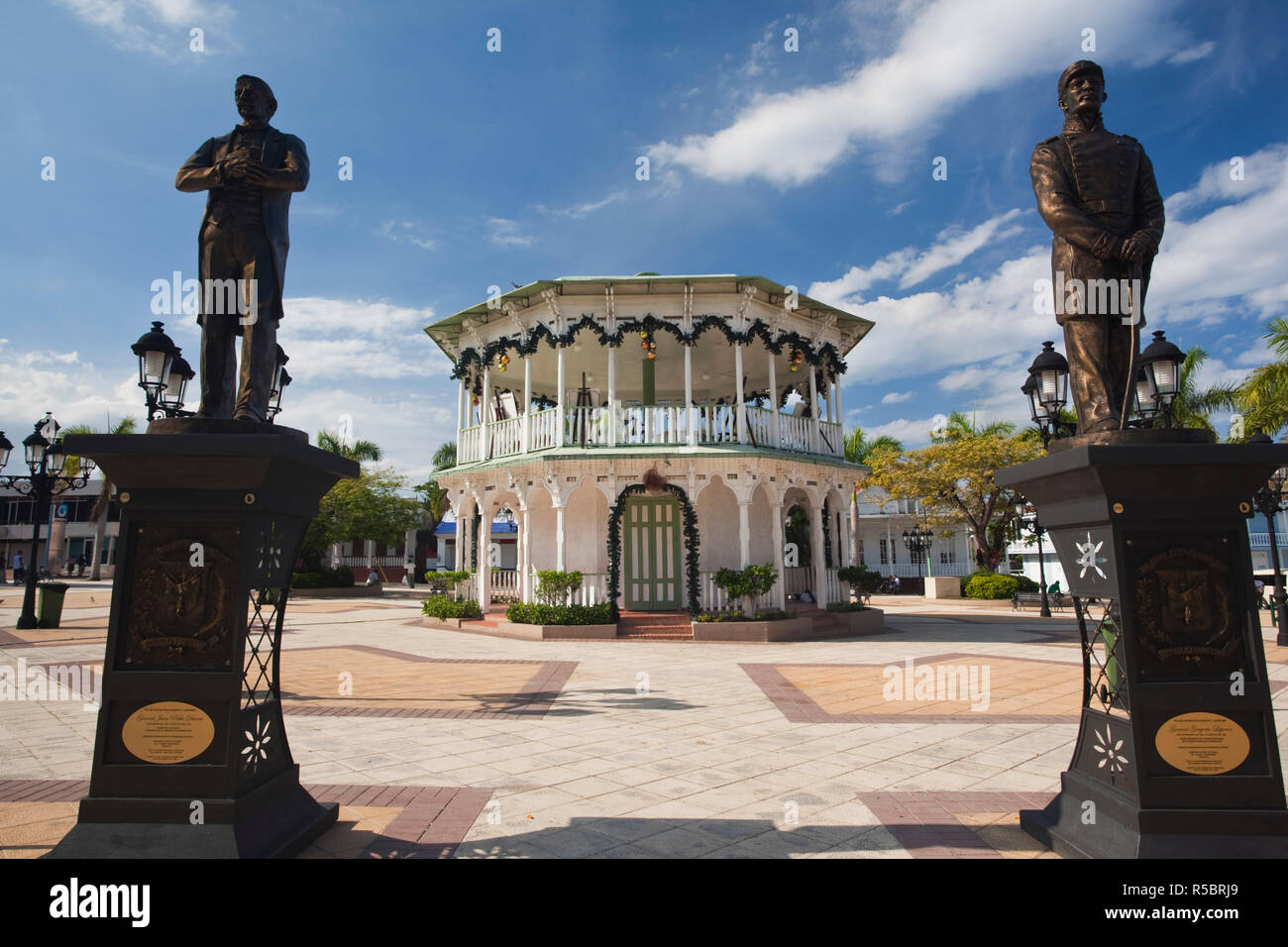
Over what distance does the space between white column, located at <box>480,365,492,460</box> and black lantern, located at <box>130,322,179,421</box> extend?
10.7 metres

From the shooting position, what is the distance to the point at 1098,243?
369 cm

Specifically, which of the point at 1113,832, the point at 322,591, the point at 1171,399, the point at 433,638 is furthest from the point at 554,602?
the point at 322,591

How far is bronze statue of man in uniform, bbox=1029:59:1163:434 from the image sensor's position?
12.3 feet

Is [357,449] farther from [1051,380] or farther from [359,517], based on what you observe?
[1051,380]

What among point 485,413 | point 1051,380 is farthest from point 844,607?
point 485,413

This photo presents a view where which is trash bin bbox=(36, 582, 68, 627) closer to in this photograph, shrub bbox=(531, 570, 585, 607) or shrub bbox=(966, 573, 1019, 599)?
shrub bbox=(531, 570, 585, 607)

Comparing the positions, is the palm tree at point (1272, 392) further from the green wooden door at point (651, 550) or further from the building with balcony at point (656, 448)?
the green wooden door at point (651, 550)

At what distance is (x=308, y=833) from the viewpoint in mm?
3762

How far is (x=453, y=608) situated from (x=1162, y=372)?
16.2 m

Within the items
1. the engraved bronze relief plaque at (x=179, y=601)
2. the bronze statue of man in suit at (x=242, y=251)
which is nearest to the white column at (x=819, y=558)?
the bronze statue of man in suit at (x=242, y=251)

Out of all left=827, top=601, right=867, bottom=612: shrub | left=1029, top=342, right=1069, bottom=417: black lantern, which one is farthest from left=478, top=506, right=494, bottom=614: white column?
left=1029, top=342, right=1069, bottom=417: black lantern

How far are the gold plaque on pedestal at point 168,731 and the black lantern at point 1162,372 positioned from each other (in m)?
8.92
